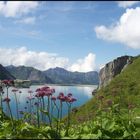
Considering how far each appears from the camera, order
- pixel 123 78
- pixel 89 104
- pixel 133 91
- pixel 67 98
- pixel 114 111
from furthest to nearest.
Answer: pixel 123 78 < pixel 89 104 < pixel 133 91 < pixel 114 111 < pixel 67 98

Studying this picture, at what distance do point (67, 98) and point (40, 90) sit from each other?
2.51 feet

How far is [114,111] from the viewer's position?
1850 cm

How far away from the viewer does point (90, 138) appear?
9.31m

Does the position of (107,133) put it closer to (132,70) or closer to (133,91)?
(133,91)

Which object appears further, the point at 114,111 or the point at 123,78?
the point at 123,78

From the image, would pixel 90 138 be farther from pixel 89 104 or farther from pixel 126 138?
pixel 89 104

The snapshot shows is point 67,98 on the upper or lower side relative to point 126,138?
upper

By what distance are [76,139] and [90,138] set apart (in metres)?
0.49

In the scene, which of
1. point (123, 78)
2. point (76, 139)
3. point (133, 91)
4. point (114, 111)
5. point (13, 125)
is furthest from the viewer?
point (123, 78)

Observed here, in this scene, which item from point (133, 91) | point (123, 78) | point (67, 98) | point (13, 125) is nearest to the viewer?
point (67, 98)

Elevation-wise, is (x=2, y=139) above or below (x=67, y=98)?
below

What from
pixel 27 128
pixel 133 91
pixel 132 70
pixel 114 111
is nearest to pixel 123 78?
pixel 132 70

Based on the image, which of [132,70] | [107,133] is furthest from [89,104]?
[107,133]

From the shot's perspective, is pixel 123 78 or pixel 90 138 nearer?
pixel 90 138
